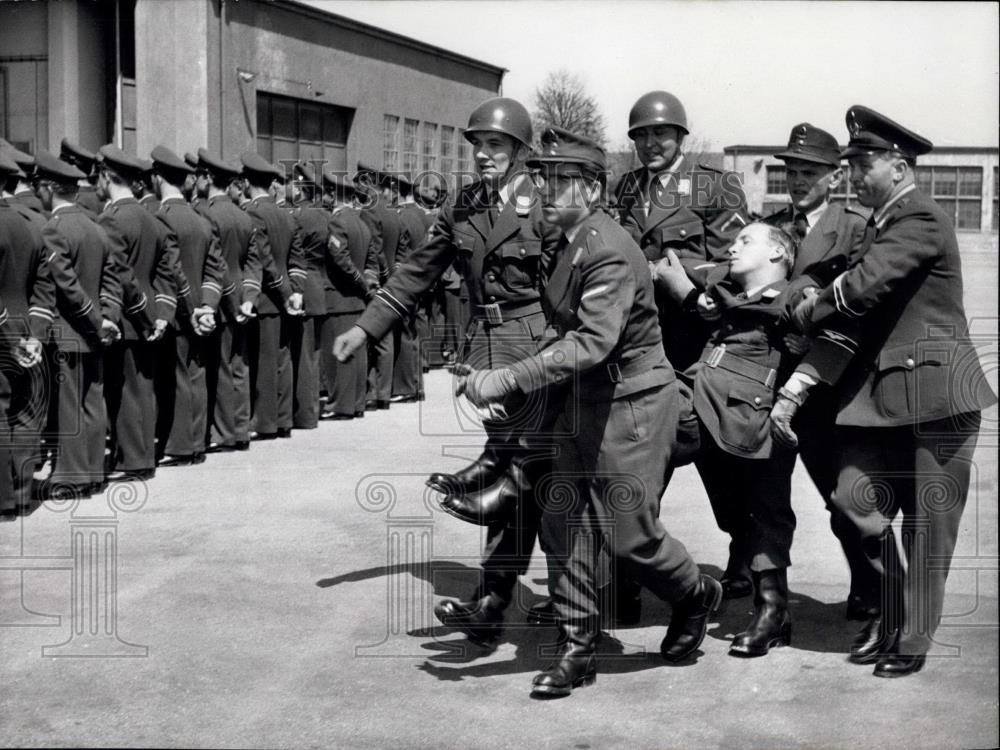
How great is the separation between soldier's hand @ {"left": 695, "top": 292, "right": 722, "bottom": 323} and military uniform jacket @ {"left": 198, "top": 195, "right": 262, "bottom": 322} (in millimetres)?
5170

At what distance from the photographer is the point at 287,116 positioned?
789 inches

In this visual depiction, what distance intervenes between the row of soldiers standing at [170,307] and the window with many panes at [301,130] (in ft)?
20.5

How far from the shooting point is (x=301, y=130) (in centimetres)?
2052

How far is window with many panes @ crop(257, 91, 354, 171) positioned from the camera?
1947cm

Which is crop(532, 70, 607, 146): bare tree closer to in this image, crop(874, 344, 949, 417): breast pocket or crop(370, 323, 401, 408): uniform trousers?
crop(370, 323, 401, 408): uniform trousers

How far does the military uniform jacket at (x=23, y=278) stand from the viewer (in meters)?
7.76

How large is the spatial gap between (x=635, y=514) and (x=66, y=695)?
219cm

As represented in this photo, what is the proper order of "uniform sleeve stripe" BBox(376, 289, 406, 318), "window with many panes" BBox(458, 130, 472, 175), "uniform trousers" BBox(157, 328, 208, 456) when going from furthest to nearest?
"window with many panes" BBox(458, 130, 472, 175)
"uniform trousers" BBox(157, 328, 208, 456)
"uniform sleeve stripe" BBox(376, 289, 406, 318)

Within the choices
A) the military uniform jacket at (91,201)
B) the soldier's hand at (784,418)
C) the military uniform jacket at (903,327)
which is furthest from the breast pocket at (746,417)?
the military uniform jacket at (91,201)

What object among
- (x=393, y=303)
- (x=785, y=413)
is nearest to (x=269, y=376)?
(x=393, y=303)

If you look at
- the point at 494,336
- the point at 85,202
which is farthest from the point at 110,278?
the point at 494,336

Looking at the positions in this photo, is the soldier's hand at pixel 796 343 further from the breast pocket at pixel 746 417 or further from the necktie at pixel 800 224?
the necktie at pixel 800 224

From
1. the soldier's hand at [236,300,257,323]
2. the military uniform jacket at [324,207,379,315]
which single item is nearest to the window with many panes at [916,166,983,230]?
the military uniform jacket at [324,207,379,315]

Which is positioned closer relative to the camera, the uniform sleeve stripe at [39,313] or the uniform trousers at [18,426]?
the uniform trousers at [18,426]
